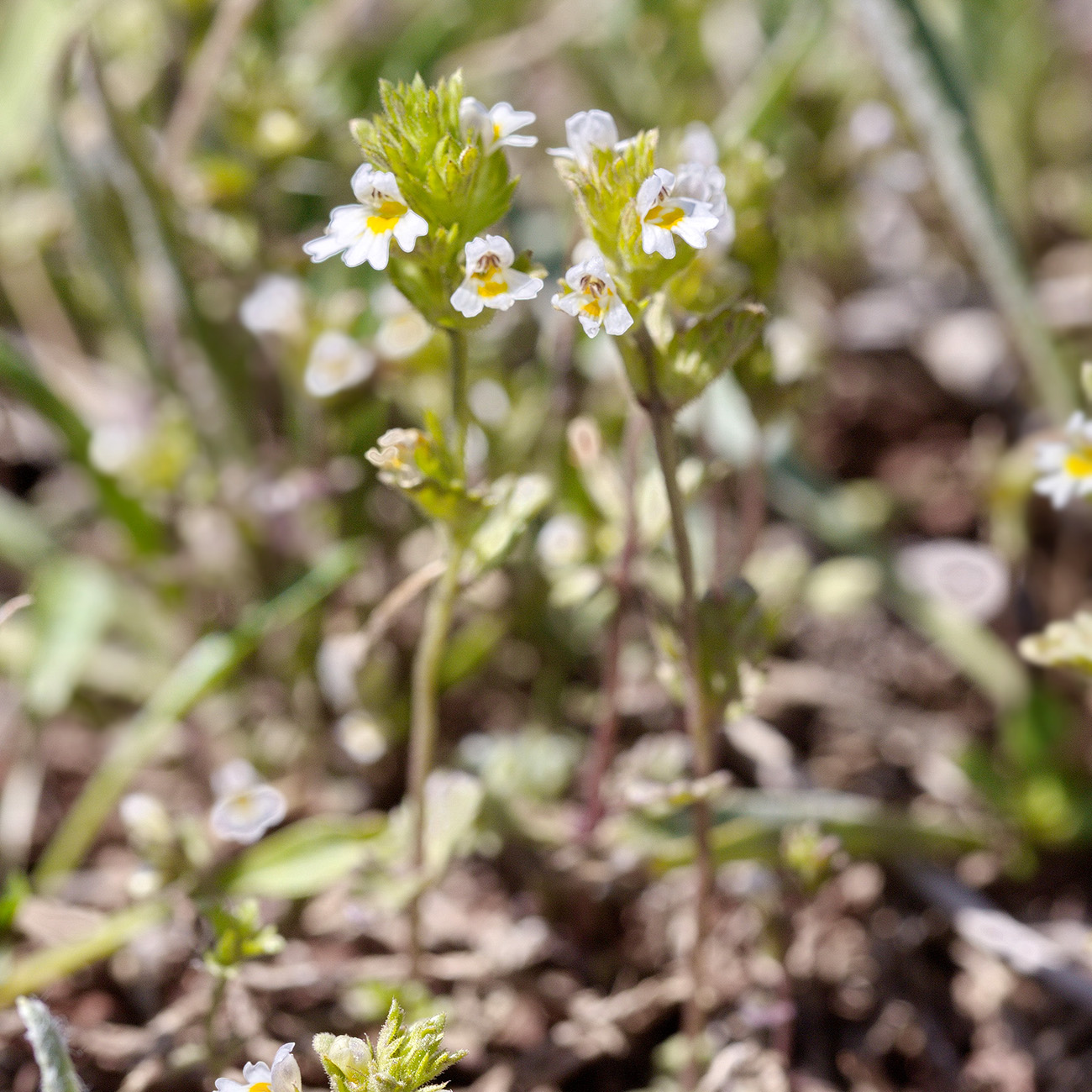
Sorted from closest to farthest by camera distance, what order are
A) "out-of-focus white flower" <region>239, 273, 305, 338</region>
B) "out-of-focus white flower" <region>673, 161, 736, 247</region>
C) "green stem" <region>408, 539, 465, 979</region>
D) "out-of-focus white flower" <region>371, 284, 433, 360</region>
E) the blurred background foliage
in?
"out-of-focus white flower" <region>673, 161, 736, 247</region>
"green stem" <region>408, 539, 465, 979</region>
the blurred background foliage
"out-of-focus white flower" <region>371, 284, 433, 360</region>
"out-of-focus white flower" <region>239, 273, 305, 338</region>

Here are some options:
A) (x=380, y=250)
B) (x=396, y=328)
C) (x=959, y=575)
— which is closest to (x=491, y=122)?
(x=380, y=250)

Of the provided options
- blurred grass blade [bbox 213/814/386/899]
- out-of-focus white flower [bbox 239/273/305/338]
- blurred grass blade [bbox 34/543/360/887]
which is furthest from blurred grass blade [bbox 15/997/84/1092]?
out-of-focus white flower [bbox 239/273/305/338]

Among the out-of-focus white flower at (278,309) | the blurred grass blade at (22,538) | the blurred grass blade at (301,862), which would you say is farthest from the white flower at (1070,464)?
the blurred grass blade at (22,538)

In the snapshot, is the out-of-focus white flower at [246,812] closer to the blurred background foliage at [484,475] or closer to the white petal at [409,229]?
the blurred background foliage at [484,475]

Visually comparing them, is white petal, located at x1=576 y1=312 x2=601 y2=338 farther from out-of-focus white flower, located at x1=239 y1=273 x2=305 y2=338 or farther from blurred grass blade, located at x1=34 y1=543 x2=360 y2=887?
out-of-focus white flower, located at x1=239 y1=273 x2=305 y2=338

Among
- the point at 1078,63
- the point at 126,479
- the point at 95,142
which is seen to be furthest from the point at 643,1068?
the point at 1078,63

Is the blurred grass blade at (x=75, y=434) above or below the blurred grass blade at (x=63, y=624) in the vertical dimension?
above
